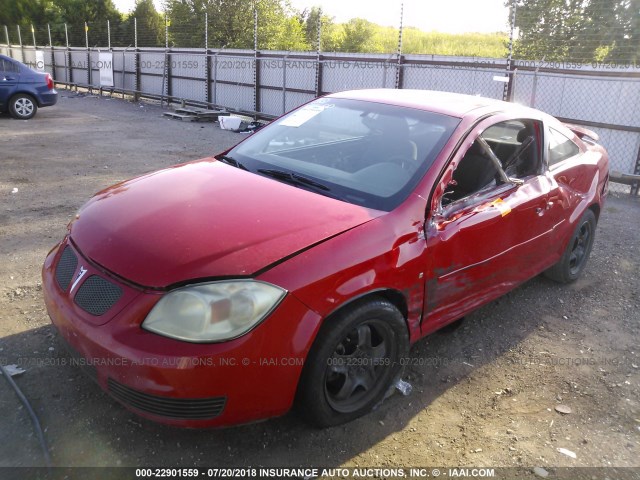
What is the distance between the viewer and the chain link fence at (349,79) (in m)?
9.22

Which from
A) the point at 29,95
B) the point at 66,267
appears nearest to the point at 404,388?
the point at 66,267

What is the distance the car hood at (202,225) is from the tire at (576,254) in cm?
248

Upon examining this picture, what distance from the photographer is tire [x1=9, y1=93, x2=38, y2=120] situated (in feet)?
46.6

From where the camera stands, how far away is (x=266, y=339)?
2.36 m

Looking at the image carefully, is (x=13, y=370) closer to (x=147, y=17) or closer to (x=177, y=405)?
(x=177, y=405)

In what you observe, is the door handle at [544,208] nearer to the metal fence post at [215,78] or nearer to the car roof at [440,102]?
the car roof at [440,102]

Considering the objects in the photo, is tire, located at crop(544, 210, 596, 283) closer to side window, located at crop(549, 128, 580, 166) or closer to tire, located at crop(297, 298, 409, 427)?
side window, located at crop(549, 128, 580, 166)

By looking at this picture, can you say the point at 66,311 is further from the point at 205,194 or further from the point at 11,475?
the point at 205,194

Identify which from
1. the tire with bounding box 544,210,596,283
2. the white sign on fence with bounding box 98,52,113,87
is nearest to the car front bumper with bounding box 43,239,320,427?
the tire with bounding box 544,210,596,283

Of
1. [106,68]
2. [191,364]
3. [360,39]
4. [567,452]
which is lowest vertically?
[567,452]

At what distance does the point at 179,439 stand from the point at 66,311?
2.67 ft

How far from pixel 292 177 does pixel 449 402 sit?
1588 mm

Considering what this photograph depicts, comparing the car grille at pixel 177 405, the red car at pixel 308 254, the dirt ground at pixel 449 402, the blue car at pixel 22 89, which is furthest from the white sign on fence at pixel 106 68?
the car grille at pixel 177 405

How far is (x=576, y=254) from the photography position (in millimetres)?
4887
